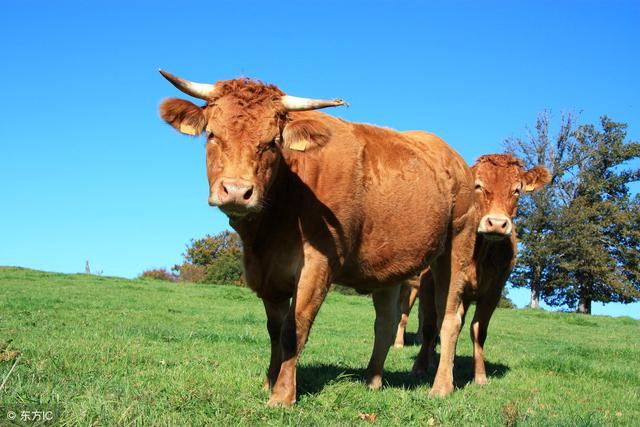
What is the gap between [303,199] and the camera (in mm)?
5695

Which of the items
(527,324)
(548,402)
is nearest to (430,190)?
(548,402)

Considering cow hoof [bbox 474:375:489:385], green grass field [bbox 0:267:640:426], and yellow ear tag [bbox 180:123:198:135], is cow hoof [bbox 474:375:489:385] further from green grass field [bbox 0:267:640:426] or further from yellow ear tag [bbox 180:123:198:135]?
yellow ear tag [bbox 180:123:198:135]

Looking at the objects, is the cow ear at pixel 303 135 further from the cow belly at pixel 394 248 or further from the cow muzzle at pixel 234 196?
the cow belly at pixel 394 248

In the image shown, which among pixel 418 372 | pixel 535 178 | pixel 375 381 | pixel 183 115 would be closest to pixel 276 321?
pixel 375 381

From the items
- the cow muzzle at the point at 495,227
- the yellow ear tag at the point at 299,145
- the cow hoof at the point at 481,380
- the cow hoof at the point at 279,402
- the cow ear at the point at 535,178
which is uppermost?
Answer: the cow ear at the point at 535,178

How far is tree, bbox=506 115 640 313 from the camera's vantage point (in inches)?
1635

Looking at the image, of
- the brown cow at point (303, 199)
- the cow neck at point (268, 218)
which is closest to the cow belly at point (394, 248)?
the brown cow at point (303, 199)

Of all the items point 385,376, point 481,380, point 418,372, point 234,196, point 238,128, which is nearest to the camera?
point 234,196

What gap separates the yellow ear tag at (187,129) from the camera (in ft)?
18.2

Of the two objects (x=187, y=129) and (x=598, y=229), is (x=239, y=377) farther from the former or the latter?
(x=598, y=229)

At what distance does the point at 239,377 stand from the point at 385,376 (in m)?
2.55

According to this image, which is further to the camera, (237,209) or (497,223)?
(497,223)

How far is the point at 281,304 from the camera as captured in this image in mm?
6305

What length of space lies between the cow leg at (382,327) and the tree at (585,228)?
36621 millimetres
